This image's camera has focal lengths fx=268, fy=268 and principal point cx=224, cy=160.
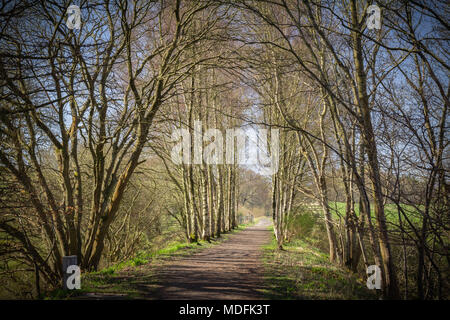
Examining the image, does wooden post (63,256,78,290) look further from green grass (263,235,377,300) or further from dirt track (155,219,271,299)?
green grass (263,235,377,300)

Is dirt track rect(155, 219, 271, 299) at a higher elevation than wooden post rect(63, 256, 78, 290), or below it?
below

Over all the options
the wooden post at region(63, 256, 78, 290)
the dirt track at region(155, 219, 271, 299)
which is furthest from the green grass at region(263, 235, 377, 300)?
the wooden post at region(63, 256, 78, 290)

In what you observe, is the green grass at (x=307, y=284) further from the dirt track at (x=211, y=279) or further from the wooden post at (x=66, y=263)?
the wooden post at (x=66, y=263)

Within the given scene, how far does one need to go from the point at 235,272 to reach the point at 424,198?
13.8 ft

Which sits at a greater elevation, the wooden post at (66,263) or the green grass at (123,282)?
the wooden post at (66,263)

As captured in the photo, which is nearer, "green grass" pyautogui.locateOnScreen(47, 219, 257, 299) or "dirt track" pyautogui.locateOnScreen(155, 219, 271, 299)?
"green grass" pyautogui.locateOnScreen(47, 219, 257, 299)

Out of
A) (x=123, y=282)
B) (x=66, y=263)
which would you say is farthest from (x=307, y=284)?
(x=66, y=263)

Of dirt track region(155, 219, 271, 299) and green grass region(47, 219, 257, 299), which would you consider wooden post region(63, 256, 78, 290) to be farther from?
dirt track region(155, 219, 271, 299)

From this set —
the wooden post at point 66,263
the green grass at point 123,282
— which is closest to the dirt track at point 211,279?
the green grass at point 123,282

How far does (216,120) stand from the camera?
1630 centimetres

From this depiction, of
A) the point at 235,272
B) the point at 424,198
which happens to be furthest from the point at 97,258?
the point at 424,198

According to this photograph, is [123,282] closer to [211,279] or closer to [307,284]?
[211,279]

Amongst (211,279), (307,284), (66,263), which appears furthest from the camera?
(211,279)
